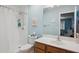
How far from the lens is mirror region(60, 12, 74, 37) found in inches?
62.7

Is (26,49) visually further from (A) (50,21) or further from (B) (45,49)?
(A) (50,21)

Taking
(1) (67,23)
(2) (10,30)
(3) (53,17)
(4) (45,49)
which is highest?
(3) (53,17)

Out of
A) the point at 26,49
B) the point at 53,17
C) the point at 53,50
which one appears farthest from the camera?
the point at 53,17

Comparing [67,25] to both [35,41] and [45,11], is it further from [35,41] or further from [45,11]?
[35,41]

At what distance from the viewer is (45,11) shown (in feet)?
5.68

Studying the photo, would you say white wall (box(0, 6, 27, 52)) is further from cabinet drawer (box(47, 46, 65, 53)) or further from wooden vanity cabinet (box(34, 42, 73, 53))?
cabinet drawer (box(47, 46, 65, 53))

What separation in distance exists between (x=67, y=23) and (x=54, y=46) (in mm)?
480

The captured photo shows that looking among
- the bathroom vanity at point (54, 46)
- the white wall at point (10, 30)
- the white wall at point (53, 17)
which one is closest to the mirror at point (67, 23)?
the white wall at point (53, 17)

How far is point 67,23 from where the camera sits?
5.16 feet

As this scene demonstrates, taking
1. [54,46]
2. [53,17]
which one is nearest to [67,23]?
[53,17]

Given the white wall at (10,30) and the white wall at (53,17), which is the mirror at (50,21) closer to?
the white wall at (53,17)

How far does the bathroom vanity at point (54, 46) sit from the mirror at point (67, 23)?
18cm

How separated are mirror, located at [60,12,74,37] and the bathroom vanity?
179mm

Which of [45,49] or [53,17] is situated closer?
[45,49]
